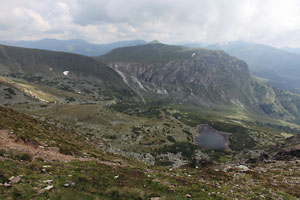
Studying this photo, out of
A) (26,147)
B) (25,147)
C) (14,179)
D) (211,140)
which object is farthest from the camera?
(211,140)

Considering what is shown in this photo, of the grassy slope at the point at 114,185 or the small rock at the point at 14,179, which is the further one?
the grassy slope at the point at 114,185

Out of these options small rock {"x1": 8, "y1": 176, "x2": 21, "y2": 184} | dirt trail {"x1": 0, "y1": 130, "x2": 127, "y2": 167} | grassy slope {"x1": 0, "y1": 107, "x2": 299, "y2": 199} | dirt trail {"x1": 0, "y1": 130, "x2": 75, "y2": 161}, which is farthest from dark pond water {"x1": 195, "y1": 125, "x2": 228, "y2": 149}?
small rock {"x1": 8, "y1": 176, "x2": 21, "y2": 184}

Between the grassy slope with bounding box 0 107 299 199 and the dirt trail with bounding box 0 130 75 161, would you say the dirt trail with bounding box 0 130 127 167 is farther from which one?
the grassy slope with bounding box 0 107 299 199

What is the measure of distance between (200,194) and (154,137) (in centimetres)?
10109

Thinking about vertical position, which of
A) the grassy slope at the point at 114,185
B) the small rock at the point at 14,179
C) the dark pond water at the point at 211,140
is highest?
the small rock at the point at 14,179

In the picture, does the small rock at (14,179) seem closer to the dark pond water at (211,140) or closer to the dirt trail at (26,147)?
the dirt trail at (26,147)

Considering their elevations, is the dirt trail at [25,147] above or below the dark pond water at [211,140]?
above

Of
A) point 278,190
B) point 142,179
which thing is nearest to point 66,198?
point 142,179

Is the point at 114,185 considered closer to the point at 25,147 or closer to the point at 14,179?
the point at 14,179

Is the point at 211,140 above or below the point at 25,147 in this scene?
below

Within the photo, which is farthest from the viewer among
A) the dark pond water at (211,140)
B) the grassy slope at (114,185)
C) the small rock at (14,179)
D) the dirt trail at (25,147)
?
the dark pond water at (211,140)

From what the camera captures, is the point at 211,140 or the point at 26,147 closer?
the point at 26,147

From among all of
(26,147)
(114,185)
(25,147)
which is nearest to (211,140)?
(114,185)

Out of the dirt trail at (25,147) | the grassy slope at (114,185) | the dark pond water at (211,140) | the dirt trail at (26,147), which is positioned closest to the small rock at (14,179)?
the grassy slope at (114,185)
